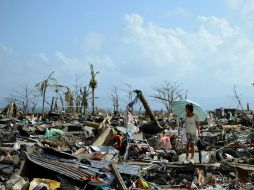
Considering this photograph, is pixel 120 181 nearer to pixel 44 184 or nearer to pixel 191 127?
pixel 44 184

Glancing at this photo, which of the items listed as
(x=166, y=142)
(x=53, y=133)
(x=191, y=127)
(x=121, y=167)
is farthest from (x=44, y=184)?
(x=53, y=133)

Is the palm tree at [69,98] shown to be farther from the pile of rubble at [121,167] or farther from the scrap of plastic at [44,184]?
the scrap of plastic at [44,184]

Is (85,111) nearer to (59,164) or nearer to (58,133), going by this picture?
(58,133)

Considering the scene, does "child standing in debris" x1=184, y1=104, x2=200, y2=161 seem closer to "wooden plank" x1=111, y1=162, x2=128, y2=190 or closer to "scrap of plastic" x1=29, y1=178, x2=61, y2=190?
"wooden plank" x1=111, y1=162, x2=128, y2=190

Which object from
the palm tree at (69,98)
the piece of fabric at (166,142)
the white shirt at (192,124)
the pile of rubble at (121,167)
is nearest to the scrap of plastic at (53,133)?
the pile of rubble at (121,167)

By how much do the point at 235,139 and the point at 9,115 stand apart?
659 inches

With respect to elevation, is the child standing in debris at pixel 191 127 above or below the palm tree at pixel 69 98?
below

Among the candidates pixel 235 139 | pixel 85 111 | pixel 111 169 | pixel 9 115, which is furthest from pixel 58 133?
pixel 85 111

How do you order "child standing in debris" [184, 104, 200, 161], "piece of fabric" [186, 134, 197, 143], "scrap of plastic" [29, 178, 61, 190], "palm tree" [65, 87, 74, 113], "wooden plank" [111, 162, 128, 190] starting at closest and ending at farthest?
"scrap of plastic" [29, 178, 61, 190] → "wooden plank" [111, 162, 128, 190] → "child standing in debris" [184, 104, 200, 161] → "piece of fabric" [186, 134, 197, 143] → "palm tree" [65, 87, 74, 113]

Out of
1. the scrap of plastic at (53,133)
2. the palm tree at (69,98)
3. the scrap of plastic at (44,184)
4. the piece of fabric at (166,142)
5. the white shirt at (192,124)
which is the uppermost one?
the palm tree at (69,98)

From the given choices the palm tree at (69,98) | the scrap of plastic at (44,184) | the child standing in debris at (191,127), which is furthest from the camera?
the palm tree at (69,98)

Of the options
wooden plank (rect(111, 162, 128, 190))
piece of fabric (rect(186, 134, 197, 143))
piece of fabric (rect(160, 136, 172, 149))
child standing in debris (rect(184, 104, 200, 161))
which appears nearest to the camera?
wooden plank (rect(111, 162, 128, 190))

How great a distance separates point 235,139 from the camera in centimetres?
1781

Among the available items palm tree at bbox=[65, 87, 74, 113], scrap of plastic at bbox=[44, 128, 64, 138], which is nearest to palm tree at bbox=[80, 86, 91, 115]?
palm tree at bbox=[65, 87, 74, 113]
